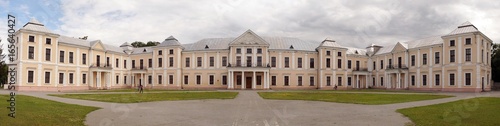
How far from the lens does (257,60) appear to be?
57531 mm

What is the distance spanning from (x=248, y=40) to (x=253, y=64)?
388 cm

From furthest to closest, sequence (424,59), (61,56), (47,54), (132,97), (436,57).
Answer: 1. (424,59)
2. (61,56)
3. (436,57)
4. (47,54)
5. (132,97)

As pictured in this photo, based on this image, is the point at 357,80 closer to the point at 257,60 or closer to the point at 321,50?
the point at 321,50

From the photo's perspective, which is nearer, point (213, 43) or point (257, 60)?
point (257, 60)

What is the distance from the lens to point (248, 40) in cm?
5709

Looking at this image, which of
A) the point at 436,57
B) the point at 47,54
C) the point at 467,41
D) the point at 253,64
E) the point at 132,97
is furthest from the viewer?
the point at 253,64

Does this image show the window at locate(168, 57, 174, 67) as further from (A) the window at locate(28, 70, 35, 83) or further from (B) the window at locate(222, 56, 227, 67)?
(A) the window at locate(28, 70, 35, 83)

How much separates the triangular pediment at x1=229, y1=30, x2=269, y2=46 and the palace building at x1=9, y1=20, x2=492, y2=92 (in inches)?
5.6

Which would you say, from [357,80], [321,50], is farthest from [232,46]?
[357,80]

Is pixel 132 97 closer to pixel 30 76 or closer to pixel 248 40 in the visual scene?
pixel 30 76

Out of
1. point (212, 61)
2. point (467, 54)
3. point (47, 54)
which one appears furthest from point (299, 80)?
point (47, 54)

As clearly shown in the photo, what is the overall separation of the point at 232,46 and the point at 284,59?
9.12 m

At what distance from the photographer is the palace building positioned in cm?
4566

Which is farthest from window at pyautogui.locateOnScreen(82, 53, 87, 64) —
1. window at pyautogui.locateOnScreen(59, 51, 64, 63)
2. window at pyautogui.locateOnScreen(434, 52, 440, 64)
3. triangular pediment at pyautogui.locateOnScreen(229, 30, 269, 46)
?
window at pyautogui.locateOnScreen(434, 52, 440, 64)
